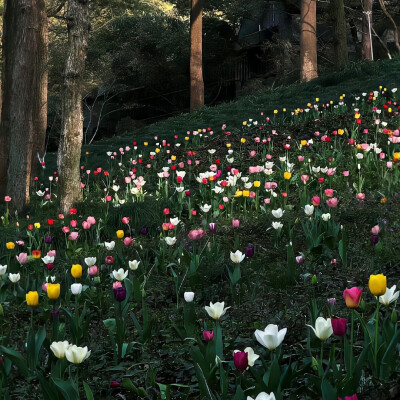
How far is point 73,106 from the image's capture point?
24.8 feet

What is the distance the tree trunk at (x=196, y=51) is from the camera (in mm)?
19156

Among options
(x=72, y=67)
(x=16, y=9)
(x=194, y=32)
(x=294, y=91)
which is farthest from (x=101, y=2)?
(x=72, y=67)

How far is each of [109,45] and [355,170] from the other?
2162 centimetres

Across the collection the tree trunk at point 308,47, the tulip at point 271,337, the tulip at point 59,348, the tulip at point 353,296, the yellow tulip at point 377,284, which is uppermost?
the tree trunk at point 308,47

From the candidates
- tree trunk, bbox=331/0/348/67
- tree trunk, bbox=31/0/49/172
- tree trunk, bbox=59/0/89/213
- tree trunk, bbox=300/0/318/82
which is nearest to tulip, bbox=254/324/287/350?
tree trunk, bbox=59/0/89/213

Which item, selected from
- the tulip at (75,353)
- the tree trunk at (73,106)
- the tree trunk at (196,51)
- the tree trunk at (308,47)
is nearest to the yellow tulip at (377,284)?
the tulip at (75,353)

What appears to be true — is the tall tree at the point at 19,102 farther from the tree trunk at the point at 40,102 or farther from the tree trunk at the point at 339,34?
the tree trunk at the point at 339,34

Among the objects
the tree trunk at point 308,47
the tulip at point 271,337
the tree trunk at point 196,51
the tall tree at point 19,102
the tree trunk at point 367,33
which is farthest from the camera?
the tree trunk at point 196,51

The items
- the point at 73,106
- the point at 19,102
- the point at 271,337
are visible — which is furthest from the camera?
the point at 19,102

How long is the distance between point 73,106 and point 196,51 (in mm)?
12338

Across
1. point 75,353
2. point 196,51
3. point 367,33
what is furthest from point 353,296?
point 367,33

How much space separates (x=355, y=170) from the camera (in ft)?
22.8

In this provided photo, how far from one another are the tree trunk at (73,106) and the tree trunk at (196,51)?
38.1ft

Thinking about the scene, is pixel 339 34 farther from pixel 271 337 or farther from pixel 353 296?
pixel 271 337
